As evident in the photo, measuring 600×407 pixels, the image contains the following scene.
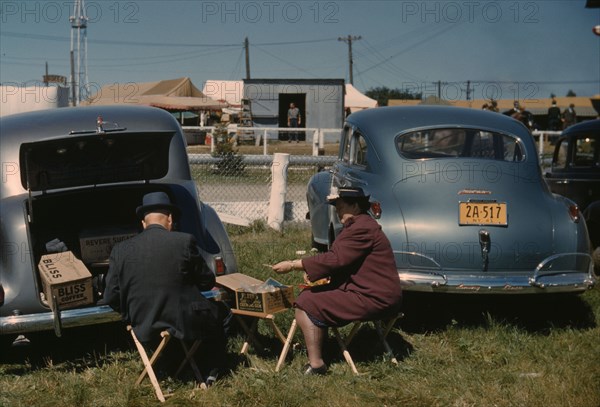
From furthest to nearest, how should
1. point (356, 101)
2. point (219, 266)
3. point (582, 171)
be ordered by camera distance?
point (356, 101)
point (582, 171)
point (219, 266)

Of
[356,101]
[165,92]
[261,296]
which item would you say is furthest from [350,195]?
[356,101]

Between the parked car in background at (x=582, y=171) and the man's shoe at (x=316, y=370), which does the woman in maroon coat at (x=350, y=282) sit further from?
the parked car in background at (x=582, y=171)

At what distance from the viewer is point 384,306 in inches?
217

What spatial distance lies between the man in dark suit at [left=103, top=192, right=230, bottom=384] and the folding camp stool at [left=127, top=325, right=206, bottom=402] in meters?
0.07

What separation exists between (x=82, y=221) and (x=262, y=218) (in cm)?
499

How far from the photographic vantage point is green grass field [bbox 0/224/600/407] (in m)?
5.11

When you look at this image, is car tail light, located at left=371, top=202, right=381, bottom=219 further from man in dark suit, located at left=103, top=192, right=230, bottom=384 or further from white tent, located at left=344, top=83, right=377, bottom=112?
white tent, located at left=344, top=83, right=377, bottom=112

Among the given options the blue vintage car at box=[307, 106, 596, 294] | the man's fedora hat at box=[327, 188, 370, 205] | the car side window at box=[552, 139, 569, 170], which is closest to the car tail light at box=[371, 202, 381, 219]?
the blue vintage car at box=[307, 106, 596, 294]

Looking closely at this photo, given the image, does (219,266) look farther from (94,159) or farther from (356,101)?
(356,101)

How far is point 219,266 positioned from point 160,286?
1.18 meters

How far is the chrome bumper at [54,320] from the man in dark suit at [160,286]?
1.02 feet

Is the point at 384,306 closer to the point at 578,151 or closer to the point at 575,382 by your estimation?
the point at 575,382

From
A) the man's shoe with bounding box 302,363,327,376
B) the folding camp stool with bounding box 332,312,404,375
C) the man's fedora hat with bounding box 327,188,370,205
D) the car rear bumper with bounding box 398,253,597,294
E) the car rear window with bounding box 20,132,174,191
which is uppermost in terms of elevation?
the car rear window with bounding box 20,132,174,191

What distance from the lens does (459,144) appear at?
8.20 metres
